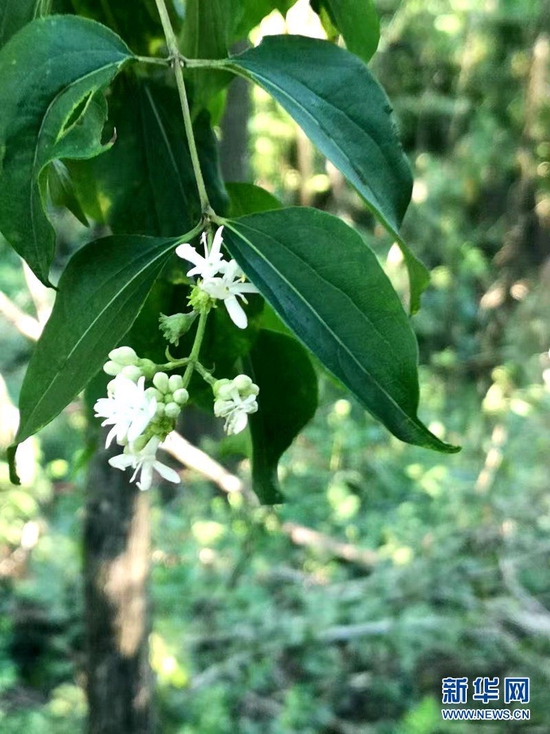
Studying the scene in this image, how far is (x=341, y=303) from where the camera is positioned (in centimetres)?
29

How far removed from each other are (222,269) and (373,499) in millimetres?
1782

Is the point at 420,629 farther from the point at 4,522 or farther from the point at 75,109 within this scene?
the point at 75,109

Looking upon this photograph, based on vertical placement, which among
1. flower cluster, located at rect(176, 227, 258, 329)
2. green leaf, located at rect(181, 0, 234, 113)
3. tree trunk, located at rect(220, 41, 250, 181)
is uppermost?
tree trunk, located at rect(220, 41, 250, 181)

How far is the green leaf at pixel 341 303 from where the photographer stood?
0.28m

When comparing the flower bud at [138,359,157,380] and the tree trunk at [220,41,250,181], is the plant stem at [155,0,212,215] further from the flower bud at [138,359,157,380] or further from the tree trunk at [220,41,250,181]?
the tree trunk at [220,41,250,181]

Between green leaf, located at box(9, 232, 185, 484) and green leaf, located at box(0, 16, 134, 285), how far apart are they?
0.07 ft

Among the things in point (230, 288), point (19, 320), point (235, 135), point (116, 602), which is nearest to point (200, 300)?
point (230, 288)

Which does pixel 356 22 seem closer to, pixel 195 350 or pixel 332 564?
pixel 195 350

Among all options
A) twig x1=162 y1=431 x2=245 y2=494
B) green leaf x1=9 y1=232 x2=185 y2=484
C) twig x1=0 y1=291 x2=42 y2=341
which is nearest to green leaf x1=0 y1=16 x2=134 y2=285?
green leaf x1=9 y1=232 x2=185 y2=484

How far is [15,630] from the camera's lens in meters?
1.62

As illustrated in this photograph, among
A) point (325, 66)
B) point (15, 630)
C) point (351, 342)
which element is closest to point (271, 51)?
point (325, 66)

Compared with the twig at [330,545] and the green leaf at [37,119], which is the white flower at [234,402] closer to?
the green leaf at [37,119]

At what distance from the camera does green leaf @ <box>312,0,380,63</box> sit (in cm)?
40

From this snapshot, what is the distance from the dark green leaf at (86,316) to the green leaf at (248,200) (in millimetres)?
124
